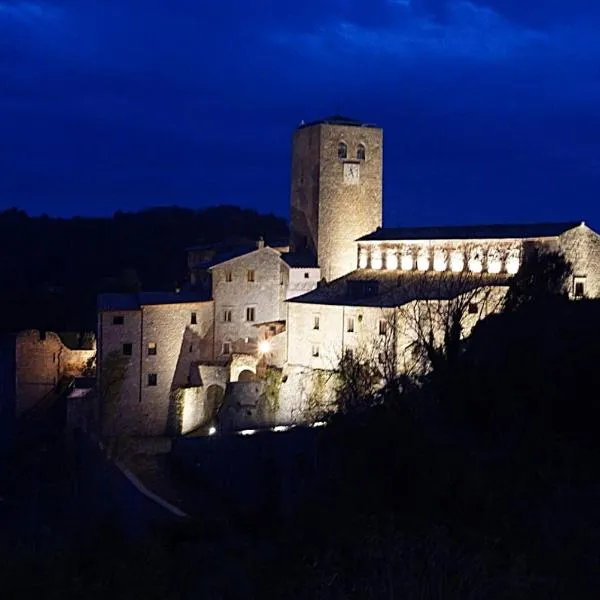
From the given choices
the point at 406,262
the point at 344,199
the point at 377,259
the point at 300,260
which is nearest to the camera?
the point at 406,262

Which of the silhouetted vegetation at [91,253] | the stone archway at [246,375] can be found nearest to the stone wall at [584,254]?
the stone archway at [246,375]

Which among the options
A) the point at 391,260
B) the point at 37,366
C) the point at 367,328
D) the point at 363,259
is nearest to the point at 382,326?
the point at 367,328

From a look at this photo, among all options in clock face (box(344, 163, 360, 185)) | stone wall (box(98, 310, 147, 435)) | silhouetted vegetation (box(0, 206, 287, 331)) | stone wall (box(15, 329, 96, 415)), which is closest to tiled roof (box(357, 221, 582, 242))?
clock face (box(344, 163, 360, 185))

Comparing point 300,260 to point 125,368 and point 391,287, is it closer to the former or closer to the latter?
point 391,287

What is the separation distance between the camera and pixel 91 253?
82.0m

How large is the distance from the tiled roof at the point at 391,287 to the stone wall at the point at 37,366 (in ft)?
33.0

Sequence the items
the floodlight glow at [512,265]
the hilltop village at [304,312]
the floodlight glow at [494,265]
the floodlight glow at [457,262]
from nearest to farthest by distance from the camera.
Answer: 1. the hilltop village at [304,312]
2. the floodlight glow at [512,265]
3. the floodlight glow at [494,265]
4. the floodlight glow at [457,262]

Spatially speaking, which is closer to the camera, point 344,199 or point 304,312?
point 304,312

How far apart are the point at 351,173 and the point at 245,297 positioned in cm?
782

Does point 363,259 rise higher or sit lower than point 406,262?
higher

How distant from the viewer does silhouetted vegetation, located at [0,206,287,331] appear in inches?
2206

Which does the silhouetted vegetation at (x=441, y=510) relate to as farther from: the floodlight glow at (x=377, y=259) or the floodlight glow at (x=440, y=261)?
the floodlight glow at (x=377, y=259)

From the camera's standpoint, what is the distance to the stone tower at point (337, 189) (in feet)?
136

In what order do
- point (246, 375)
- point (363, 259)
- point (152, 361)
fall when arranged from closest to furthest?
1. point (152, 361)
2. point (246, 375)
3. point (363, 259)
